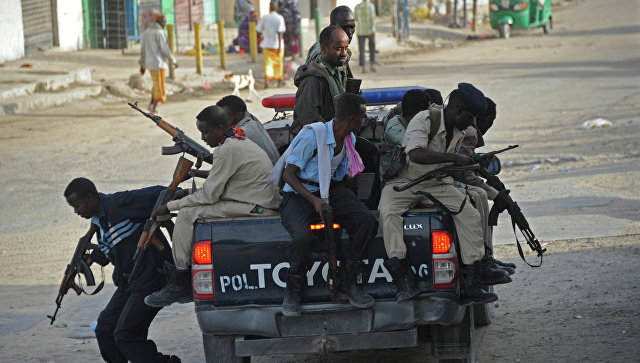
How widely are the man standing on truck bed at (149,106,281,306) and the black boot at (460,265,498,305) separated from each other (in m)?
1.15

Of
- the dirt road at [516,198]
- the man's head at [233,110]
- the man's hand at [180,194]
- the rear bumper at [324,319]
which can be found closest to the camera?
the rear bumper at [324,319]

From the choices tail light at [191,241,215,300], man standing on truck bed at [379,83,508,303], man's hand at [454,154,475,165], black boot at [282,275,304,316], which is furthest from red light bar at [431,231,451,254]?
tail light at [191,241,215,300]

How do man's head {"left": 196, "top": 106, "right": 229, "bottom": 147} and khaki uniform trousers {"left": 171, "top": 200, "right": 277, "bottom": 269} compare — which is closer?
khaki uniform trousers {"left": 171, "top": 200, "right": 277, "bottom": 269}

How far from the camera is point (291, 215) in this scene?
4.90 meters

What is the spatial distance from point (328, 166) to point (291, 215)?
1.20 feet

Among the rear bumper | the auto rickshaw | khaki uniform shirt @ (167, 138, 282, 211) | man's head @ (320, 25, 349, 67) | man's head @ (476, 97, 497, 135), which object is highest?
the auto rickshaw

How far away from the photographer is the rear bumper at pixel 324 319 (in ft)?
15.9

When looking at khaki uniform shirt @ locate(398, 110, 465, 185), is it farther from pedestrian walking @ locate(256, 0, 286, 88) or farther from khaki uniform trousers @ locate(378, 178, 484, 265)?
pedestrian walking @ locate(256, 0, 286, 88)

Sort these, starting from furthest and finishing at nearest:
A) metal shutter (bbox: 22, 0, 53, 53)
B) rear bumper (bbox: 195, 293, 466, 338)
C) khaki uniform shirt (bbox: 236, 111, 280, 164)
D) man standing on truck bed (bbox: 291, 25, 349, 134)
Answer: metal shutter (bbox: 22, 0, 53, 53)
man standing on truck bed (bbox: 291, 25, 349, 134)
khaki uniform shirt (bbox: 236, 111, 280, 164)
rear bumper (bbox: 195, 293, 466, 338)

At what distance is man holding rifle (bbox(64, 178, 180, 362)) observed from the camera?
5.38 meters

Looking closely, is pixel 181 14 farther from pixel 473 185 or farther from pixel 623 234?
pixel 473 185

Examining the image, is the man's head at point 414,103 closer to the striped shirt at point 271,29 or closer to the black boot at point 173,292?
the black boot at point 173,292

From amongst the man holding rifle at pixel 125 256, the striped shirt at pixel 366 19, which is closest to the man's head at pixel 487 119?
the man holding rifle at pixel 125 256

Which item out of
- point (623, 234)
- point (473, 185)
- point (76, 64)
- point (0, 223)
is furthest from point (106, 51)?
point (473, 185)
